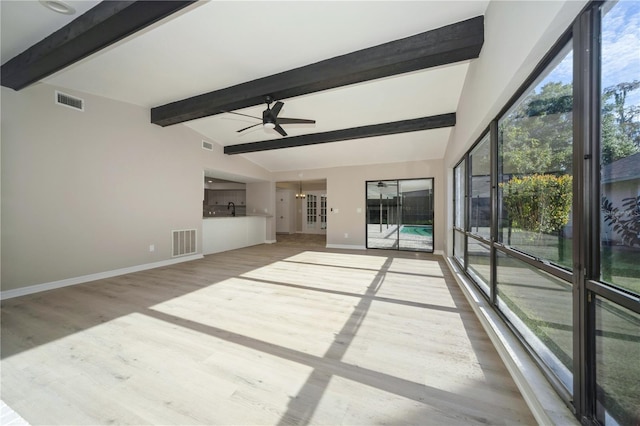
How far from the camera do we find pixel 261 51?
3.00 meters

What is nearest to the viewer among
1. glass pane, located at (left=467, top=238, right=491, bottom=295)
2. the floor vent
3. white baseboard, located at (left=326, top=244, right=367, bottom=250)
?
glass pane, located at (left=467, top=238, right=491, bottom=295)

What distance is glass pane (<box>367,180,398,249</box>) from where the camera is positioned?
7375mm

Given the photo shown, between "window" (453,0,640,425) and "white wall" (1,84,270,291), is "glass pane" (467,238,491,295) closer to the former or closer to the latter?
"window" (453,0,640,425)

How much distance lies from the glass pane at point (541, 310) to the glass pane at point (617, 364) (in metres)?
0.24

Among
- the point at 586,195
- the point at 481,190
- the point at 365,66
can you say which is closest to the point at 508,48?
the point at 586,195

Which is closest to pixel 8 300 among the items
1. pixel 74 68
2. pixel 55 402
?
pixel 55 402

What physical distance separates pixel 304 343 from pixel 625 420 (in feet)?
6.08

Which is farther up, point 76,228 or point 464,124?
point 464,124

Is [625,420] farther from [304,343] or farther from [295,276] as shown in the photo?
[295,276]

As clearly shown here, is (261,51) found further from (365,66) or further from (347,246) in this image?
(347,246)

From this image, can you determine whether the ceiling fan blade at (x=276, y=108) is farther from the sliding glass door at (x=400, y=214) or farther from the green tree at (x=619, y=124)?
the sliding glass door at (x=400, y=214)

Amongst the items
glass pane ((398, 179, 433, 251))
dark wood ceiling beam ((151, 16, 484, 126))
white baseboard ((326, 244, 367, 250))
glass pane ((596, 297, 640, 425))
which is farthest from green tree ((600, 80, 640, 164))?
white baseboard ((326, 244, 367, 250))

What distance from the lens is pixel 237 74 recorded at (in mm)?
3545

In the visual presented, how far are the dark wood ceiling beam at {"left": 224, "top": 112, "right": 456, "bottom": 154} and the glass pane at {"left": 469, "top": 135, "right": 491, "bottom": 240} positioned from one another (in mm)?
1217
